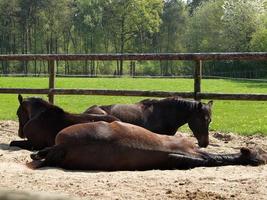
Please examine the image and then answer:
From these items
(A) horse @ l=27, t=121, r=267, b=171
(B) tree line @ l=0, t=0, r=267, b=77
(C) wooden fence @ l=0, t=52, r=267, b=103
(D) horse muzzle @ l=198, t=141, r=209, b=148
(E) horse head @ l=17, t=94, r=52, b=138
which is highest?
(B) tree line @ l=0, t=0, r=267, b=77

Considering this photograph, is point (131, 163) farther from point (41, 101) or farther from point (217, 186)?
point (41, 101)

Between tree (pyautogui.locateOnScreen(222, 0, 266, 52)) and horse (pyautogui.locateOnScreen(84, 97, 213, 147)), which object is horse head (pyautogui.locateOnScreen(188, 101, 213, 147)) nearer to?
horse (pyautogui.locateOnScreen(84, 97, 213, 147))

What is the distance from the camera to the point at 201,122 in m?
7.50

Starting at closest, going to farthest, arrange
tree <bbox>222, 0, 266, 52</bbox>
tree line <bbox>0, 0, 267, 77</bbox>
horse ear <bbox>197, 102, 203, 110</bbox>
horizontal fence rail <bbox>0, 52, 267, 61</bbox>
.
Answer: horse ear <bbox>197, 102, 203, 110</bbox>
horizontal fence rail <bbox>0, 52, 267, 61</bbox>
tree <bbox>222, 0, 266, 52</bbox>
tree line <bbox>0, 0, 267, 77</bbox>

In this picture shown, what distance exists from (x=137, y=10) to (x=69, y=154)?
62593mm

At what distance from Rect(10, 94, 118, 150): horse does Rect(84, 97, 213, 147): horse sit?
2.80ft

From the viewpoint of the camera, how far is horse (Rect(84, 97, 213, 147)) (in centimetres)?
749

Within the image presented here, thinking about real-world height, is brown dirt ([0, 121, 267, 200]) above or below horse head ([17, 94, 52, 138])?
below

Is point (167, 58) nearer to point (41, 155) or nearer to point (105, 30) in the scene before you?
point (41, 155)

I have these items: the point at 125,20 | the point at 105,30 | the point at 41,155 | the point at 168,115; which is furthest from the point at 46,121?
the point at 105,30

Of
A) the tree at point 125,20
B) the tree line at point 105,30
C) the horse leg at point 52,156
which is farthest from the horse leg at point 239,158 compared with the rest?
the tree at point 125,20

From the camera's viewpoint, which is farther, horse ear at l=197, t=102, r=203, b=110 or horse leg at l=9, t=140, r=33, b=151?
horse ear at l=197, t=102, r=203, b=110

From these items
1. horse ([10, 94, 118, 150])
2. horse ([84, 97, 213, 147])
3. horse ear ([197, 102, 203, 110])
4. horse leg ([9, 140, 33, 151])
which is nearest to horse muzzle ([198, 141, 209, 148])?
horse ([84, 97, 213, 147])

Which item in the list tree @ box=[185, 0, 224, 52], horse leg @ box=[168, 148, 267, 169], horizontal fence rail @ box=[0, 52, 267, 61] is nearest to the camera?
horse leg @ box=[168, 148, 267, 169]
